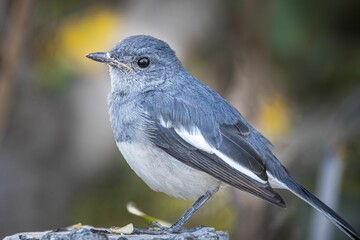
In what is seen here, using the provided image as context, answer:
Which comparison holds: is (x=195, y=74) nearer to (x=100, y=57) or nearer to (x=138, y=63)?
(x=138, y=63)

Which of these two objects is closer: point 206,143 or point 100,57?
point 206,143

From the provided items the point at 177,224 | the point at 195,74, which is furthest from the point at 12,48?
the point at 177,224

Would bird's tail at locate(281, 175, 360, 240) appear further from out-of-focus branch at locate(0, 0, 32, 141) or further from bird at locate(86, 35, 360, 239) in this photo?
out-of-focus branch at locate(0, 0, 32, 141)

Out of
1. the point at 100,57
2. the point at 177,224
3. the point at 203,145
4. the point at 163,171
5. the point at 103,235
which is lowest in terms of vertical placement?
the point at 103,235

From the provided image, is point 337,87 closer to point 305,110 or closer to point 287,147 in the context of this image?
point 305,110

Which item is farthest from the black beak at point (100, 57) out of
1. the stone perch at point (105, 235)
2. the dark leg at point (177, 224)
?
the stone perch at point (105, 235)

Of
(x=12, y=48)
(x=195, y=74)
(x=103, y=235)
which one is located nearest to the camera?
→ (x=103, y=235)

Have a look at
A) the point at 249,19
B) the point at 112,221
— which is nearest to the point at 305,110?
the point at 249,19
